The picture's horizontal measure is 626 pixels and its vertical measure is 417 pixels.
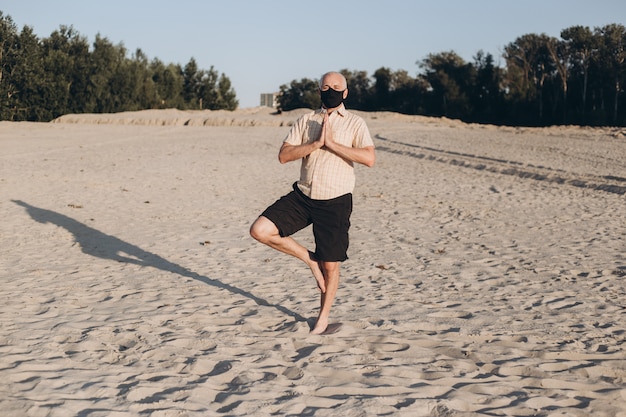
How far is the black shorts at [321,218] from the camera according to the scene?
5.06 m

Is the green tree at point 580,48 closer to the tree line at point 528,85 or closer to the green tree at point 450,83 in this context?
the tree line at point 528,85

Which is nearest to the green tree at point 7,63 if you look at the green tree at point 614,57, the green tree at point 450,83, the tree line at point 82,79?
the tree line at point 82,79

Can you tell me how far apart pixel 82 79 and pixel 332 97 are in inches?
1720

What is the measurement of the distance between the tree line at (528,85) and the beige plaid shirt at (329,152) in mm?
39687

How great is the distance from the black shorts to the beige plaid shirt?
6 cm

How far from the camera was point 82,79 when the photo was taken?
45.5 meters

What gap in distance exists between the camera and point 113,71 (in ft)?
158

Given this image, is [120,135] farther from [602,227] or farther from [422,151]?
[602,227]

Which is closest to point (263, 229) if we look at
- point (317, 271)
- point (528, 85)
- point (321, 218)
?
point (321, 218)

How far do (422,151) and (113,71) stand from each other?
30.2 meters

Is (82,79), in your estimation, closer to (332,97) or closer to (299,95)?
(299,95)

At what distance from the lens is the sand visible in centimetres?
404

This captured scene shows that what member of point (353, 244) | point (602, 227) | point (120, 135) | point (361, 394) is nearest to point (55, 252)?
point (353, 244)

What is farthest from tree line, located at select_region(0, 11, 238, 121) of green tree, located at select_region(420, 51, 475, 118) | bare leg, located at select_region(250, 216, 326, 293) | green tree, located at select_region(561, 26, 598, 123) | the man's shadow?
bare leg, located at select_region(250, 216, 326, 293)
